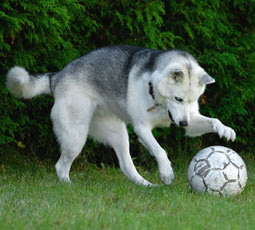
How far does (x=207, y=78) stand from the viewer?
4.75m

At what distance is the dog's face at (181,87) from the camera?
473 cm

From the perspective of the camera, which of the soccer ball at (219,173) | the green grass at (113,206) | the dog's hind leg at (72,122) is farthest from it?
the dog's hind leg at (72,122)

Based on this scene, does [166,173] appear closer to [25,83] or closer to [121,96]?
[121,96]

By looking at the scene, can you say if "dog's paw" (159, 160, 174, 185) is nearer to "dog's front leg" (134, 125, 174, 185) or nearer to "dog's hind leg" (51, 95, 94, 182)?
"dog's front leg" (134, 125, 174, 185)

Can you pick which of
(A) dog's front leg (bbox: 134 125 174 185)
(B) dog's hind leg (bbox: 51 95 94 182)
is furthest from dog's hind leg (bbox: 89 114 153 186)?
(A) dog's front leg (bbox: 134 125 174 185)

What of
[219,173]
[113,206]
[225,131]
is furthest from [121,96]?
[113,206]

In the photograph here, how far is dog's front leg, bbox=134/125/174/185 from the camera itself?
4.81 m

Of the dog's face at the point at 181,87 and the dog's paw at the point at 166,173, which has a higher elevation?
the dog's face at the point at 181,87

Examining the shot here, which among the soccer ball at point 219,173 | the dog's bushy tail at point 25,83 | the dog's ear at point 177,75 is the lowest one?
the soccer ball at point 219,173

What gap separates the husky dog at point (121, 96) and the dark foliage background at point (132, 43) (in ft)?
1.75

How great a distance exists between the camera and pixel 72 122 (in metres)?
5.54

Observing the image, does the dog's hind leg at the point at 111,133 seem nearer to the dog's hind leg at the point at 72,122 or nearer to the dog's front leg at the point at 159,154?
the dog's hind leg at the point at 72,122

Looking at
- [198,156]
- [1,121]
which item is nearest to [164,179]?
[198,156]

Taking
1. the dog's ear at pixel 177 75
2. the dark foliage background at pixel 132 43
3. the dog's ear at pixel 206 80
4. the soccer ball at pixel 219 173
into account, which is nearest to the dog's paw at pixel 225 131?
the soccer ball at pixel 219 173
